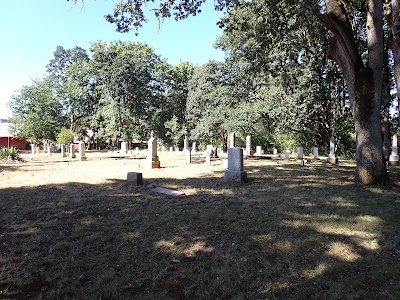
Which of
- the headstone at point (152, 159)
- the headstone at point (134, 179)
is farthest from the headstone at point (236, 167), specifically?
the headstone at point (152, 159)

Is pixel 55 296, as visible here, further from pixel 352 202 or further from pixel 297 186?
pixel 297 186

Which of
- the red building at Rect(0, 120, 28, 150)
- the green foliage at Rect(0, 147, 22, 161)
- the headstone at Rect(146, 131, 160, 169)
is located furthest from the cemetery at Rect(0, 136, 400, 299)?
the red building at Rect(0, 120, 28, 150)

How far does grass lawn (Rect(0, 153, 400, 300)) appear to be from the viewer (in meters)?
3.26

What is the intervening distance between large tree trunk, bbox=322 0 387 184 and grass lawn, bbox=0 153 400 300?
4.16ft

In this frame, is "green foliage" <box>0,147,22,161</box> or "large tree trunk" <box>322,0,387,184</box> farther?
"green foliage" <box>0,147,22,161</box>

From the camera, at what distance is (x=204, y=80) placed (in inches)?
1410

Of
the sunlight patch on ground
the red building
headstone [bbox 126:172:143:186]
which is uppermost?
the red building

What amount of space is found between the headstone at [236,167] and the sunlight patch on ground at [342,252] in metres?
5.39

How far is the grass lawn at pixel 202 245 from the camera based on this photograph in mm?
3262

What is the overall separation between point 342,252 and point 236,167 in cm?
583

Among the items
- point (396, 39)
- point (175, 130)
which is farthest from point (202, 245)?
point (175, 130)

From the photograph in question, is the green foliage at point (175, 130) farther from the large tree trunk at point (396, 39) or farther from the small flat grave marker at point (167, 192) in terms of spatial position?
the large tree trunk at point (396, 39)

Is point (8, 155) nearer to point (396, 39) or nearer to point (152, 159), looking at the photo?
point (152, 159)

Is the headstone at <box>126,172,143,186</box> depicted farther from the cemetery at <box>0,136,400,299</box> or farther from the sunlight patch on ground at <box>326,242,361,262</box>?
the sunlight patch on ground at <box>326,242,361,262</box>
